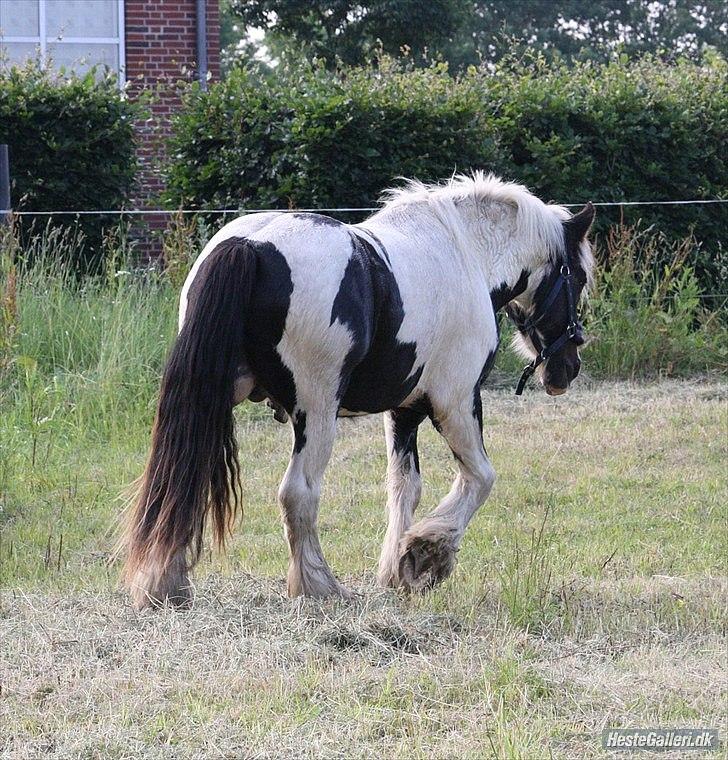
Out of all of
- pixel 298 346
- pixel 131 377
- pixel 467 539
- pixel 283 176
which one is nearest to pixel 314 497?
pixel 298 346

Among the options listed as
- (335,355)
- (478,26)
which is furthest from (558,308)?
(478,26)

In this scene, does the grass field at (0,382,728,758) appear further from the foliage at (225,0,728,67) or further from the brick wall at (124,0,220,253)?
the foliage at (225,0,728,67)

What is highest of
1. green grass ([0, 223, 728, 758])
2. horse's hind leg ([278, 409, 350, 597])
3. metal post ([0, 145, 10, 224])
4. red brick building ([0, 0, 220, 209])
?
red brick building ([0, 0, 220, 209])

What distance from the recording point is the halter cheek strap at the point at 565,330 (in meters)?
5.84

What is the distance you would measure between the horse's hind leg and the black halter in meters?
1.52

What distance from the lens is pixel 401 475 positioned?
569 cm

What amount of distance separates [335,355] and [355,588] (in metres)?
1.23

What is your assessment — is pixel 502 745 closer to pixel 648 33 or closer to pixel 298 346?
pixel 298 346

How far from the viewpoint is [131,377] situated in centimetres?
892

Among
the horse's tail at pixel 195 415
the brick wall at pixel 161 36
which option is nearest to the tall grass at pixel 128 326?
the horse's tail at pixel 195 415

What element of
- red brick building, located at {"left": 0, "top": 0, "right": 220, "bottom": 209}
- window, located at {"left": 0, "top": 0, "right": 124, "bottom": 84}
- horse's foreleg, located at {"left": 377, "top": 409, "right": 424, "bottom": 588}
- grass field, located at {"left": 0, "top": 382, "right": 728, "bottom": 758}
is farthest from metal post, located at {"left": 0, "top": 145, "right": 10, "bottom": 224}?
window, located at {"left": 0, "top": 0, "right": 124, "bottom": 84}

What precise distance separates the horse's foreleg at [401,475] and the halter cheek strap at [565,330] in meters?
0.64

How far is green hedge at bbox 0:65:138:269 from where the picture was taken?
11.1m

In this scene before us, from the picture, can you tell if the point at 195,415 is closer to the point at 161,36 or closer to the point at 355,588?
the point at 355,588
